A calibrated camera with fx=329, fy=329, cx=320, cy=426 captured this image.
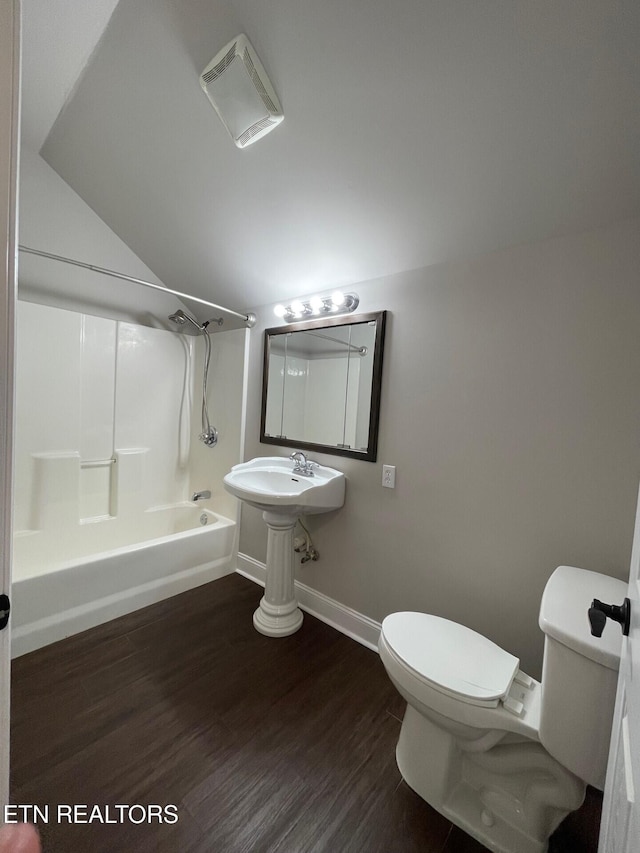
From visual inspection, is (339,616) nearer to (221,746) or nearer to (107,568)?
(221,746)

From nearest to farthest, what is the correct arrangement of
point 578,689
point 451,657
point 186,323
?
point 578,689 → point 451,657 → point 186,323

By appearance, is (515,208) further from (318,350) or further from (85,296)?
(85,296)

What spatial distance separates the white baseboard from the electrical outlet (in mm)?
766

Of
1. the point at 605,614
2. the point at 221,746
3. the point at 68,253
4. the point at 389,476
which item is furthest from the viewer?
the point at 68,253

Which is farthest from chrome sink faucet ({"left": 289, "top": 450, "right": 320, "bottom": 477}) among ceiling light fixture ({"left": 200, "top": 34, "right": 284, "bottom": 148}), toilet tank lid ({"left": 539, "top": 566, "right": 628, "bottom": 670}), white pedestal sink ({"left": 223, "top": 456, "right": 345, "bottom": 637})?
ceiling light fixture ({"left": 200, "top": 34, "right": 284, "bottom": 148})

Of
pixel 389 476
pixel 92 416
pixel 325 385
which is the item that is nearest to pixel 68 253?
pixel 92 416

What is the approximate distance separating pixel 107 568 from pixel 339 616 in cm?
136

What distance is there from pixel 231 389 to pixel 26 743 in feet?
6.57

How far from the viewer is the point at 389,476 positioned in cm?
172

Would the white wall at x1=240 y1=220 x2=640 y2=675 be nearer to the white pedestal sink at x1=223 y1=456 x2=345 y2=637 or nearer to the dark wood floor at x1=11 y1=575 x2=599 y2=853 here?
the white pedestal sink at x1=223 y1=456 x2=345 y2=637

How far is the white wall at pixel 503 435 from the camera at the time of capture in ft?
3.82

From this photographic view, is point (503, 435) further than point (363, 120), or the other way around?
point (503, 435)

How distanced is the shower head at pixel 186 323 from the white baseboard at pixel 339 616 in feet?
6.92

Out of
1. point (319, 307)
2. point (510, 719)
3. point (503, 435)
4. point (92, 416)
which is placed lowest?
point (510, 719)
